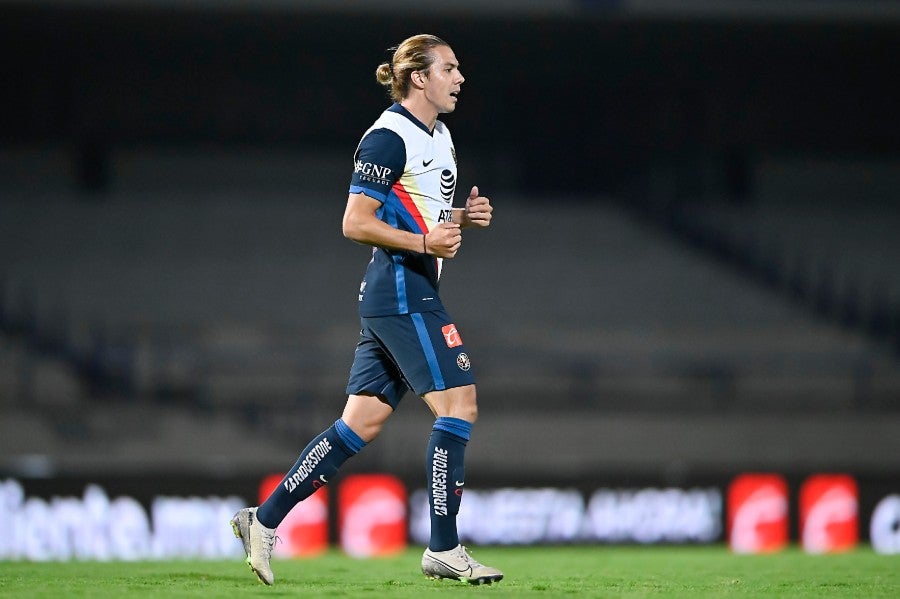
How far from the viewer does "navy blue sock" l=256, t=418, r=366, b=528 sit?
17.6 ft

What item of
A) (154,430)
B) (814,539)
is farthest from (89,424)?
(814,539)

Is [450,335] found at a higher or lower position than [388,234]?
lower

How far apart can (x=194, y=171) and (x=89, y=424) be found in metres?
7.36

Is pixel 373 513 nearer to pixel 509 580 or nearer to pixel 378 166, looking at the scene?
pixel 509 580

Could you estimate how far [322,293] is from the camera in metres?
17.7

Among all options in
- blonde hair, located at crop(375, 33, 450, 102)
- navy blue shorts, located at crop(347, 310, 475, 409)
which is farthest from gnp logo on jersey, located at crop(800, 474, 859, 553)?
blonde hair, located at crop(375, 33, 450, 102)

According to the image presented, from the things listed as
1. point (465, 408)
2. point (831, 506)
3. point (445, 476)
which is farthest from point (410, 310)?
point (831, 506)

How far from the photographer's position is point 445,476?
17.1ft

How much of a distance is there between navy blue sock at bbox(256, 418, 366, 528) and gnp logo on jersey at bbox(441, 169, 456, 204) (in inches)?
37.5

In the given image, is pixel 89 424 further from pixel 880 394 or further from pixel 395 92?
pixel 395 92

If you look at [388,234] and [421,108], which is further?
[421,108]

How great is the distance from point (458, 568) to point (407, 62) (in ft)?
6.29

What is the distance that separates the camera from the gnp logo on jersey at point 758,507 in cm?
1109

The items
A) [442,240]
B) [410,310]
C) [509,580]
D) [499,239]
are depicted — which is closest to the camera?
[442,240]
